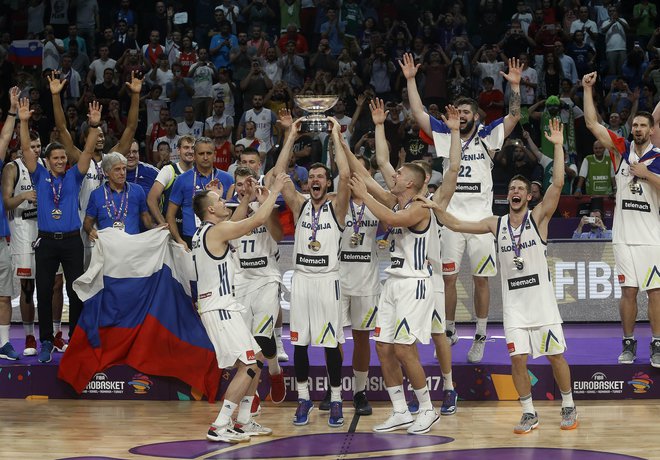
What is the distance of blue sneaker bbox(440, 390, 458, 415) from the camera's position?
391 inches

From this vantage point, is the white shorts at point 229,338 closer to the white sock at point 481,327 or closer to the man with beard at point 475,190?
the man with beard at point 475,190

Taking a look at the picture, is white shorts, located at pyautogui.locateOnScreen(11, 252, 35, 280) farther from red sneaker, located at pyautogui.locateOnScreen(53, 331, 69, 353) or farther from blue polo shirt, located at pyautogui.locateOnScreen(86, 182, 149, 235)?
blue polo shirt, located at pyautogui.locateOnScreen(86, 182, 149, 235)

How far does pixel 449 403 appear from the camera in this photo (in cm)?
994

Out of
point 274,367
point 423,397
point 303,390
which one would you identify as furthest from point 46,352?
point 423,397

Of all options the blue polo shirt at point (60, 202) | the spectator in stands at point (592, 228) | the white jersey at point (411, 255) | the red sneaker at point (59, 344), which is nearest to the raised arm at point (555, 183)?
the white jersey at point (411, 255)

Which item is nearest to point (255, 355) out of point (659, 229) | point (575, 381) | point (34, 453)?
point (34, 453)

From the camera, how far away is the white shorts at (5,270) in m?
11.0

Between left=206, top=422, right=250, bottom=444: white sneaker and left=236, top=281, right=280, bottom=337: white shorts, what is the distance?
3.46 feet

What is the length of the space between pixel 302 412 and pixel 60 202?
344 cm

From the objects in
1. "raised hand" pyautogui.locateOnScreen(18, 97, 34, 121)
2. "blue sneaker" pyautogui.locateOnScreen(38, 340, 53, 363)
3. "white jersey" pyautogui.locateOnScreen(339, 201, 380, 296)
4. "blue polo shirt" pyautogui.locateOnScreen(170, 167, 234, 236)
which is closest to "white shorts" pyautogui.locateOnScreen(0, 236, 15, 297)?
"blue sneaker" pyautogui.locateOnScreen(38, 340, 53, 363)

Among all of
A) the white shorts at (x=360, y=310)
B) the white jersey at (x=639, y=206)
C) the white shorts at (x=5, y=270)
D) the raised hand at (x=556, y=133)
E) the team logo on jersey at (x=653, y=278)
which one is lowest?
the white shorts at (x=360, y=310)

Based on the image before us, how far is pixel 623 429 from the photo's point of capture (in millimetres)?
9320

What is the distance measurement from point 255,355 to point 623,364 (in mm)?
3750

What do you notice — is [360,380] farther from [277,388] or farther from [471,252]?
[471,252]
